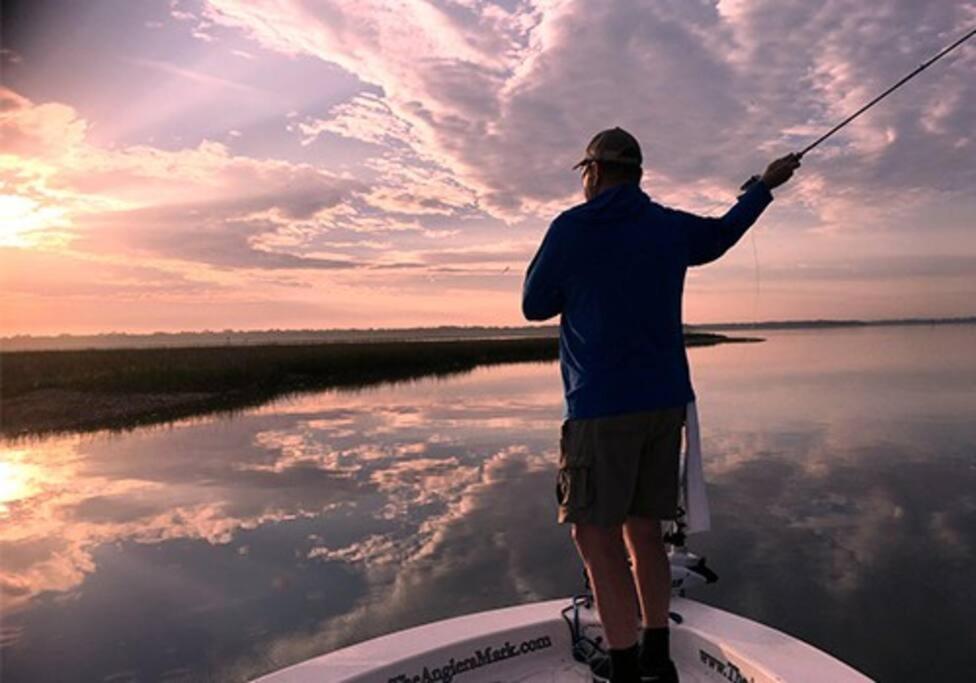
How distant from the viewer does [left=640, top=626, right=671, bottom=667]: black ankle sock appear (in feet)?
9.77

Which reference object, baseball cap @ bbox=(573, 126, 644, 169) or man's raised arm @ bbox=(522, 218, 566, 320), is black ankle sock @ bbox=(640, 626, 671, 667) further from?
baseball cap @ bbox=(573, 126, 644, 169)

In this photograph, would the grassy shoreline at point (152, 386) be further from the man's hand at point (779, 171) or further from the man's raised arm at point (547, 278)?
the man's hand at point (779, 171)

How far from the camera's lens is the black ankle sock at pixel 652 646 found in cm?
298

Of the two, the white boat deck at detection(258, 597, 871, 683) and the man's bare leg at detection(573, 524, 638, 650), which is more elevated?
the man's bare leg at detection(573, 524, 638, 650)

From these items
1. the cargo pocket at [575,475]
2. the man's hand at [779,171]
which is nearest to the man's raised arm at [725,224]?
the man's hand at [779,171]

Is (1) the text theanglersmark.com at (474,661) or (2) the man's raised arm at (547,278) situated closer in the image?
(2) the man's raised arm at (547,278)

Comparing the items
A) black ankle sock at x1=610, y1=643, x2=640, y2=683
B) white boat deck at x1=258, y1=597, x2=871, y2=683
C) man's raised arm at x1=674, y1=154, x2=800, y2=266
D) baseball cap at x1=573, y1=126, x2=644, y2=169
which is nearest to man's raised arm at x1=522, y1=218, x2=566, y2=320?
baseball cap at x1=573, y1=126, x2=644, y2=169

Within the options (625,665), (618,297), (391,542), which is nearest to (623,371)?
(618,297)

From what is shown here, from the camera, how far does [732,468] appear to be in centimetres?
1207

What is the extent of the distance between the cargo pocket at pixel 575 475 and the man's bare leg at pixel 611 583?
0.15 metres

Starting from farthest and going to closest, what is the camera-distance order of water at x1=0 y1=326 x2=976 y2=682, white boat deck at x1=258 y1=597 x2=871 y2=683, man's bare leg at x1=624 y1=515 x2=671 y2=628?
water at x1=0 y1=326 x2=976 y2=682 < white boat deck at x1=258 y1=597 x2=871 y2=683 < man's bare leg at x1=624 y1=515 x2=671 y2=628

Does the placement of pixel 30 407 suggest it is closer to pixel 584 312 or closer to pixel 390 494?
pixel 390 494

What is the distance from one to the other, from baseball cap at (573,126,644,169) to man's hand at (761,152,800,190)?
63 cm

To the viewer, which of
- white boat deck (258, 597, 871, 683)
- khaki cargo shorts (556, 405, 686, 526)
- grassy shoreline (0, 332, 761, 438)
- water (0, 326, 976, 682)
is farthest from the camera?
grassy shoreline (0, 332, 761, 438)
